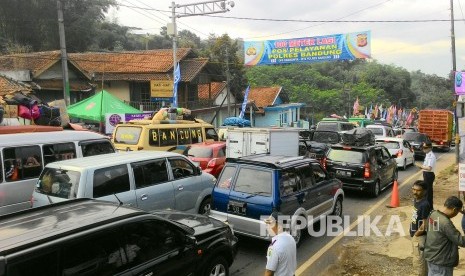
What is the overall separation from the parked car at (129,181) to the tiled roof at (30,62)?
1875cm

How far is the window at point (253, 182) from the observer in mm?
7215

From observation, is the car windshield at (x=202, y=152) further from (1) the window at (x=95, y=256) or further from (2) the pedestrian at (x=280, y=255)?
(1) the window at (x=95, y=256)

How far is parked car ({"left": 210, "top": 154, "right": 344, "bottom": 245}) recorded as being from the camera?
7.08 m

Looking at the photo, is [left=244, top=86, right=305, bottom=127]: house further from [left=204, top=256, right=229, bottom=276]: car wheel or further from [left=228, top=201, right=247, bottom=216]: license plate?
[left=204, top=256, right=229, bottom=276]: car wheel

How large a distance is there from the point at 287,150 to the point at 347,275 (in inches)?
320

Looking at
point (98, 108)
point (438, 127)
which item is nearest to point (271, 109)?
point (438, 127)

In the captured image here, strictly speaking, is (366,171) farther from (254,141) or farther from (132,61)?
(132,61)

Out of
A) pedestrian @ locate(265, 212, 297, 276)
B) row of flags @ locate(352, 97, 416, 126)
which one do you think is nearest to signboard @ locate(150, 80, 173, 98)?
pedestrian @ locate(265, 212, 297, 276)

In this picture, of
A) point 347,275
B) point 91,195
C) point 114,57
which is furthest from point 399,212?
point 114,57

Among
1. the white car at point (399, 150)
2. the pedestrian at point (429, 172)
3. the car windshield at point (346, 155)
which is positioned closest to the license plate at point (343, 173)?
the car windshield at point (346, 155)

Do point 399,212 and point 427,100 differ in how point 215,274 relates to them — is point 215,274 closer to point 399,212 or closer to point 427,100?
point 399,212

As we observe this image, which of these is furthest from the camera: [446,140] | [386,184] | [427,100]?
[427,100]

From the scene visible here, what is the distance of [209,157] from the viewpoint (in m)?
12.5

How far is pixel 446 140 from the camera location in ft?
96.9
